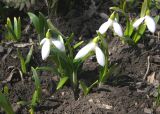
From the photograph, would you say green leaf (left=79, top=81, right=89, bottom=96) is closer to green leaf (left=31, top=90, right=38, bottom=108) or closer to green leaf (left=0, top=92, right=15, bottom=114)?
green leaf (left=31, top=90, right=38, bottom=108)

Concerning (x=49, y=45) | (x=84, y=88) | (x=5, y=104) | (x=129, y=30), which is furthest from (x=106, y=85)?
Result: (x=5, y=104)

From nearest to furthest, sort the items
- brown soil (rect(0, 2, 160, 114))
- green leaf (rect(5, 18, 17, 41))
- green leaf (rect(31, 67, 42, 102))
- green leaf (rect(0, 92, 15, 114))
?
green leaf (rect(0, 92, 15, 114)), green leaf (rect(31, 67, 42, 102)), brown soil (rect(0, 2, 160, 114)), green leaf (rect(5, 18, 17, 41))

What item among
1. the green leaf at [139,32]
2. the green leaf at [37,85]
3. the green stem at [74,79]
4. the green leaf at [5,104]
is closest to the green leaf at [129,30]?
the green leaf at [139,32]

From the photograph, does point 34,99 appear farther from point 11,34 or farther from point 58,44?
point 11,34

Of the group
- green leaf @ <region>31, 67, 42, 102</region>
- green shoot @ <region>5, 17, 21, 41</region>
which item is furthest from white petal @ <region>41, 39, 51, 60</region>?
green shoot @ <region>5, 17, 21, 41</region>

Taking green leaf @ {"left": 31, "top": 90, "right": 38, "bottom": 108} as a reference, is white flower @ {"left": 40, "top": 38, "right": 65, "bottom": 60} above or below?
above

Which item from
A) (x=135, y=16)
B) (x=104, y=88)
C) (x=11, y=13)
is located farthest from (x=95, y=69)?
(x=11, y=13)

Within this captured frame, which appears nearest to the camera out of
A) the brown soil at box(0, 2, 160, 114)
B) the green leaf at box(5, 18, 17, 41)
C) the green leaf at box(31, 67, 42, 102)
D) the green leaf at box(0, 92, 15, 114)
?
the green leaf at box(0, 92, 15, 114)

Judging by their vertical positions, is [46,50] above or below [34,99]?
above

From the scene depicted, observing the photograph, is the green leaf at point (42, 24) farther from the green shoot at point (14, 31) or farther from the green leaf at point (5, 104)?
the green leaf at point (5, 104)

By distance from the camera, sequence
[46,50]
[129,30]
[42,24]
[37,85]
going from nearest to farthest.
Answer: [46,50]
[37,85]
[42,24]
[129,30]

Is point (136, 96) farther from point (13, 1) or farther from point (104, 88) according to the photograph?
point (13, 1)
